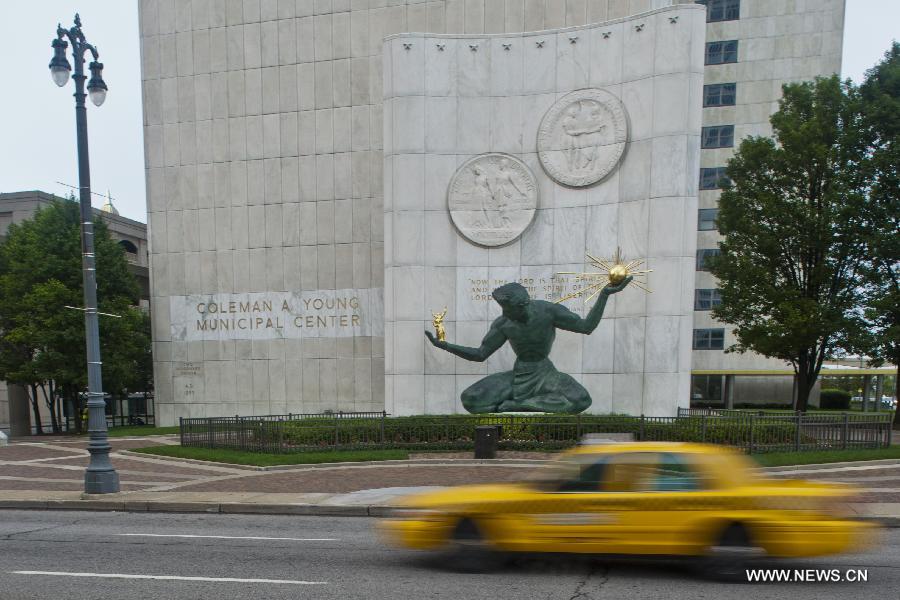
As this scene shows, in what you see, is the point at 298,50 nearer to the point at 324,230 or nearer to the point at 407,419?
the point at 324,230

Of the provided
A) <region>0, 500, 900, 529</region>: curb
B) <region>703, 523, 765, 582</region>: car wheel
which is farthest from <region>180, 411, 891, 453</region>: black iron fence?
<region>703, 523, 765, 582</region>: car wheel

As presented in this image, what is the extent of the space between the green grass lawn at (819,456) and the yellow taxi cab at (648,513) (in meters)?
9.27

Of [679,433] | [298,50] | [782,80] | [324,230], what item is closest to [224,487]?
[679,433]

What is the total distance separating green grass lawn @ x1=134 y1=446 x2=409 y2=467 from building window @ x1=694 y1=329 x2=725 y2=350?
34.0 metres

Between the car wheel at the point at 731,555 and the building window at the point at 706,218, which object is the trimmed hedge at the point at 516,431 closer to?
the car wheel at the point at 731,555

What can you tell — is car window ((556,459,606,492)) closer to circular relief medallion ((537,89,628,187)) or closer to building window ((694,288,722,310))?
circular relief medallion ((537,89,628,187))

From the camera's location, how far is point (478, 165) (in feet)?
78.4

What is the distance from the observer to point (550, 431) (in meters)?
17.8

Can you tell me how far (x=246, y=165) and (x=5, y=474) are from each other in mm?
18062

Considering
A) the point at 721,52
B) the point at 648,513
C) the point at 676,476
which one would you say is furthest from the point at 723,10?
the point at 648,513

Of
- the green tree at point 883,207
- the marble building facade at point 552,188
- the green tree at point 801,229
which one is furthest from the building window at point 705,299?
the marble building facade at point 552,188

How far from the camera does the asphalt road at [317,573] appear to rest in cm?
650

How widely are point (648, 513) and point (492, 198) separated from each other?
1833 centimetres

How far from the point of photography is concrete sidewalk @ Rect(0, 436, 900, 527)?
11.6 m
